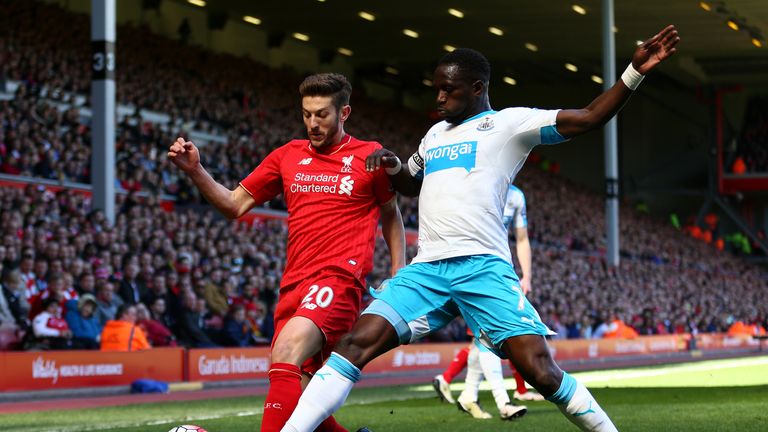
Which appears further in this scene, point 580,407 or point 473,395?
point 473,395

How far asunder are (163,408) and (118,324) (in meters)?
3.20

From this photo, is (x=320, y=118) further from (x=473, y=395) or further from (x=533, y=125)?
(x=473, y=395)

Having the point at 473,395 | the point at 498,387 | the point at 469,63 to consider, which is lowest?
the point at 473,395

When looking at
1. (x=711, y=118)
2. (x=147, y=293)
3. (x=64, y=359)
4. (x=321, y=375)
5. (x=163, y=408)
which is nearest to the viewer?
(x=321, y=375)

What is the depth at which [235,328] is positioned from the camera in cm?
2047

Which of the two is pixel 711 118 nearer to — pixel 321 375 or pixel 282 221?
pixel 282 221

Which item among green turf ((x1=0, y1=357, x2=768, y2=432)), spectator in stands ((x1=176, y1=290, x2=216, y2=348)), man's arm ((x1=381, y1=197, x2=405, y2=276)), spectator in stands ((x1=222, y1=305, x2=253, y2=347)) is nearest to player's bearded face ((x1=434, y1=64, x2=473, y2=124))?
man's arm ((x1=381, y1=197, x2=405, y2=276))

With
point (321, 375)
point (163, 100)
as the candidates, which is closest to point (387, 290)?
point (321, 375)

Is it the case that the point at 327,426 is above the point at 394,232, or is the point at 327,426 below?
below

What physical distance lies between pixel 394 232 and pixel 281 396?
54.6 inches

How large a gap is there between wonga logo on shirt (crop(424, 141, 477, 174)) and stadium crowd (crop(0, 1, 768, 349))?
10556 mm

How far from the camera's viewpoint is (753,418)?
1148 centimetres

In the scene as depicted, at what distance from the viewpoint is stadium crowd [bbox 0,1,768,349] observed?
17.7 m

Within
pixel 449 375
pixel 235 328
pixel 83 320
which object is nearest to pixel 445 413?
pixel 449 375
